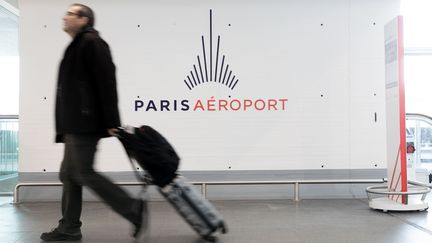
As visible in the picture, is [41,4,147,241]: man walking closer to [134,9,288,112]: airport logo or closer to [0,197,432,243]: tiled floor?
[0,197,432,243]: tiled floor

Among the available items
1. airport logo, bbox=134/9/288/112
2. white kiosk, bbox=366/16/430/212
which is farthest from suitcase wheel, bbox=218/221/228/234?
airport logo, bbox=134/9/288/112

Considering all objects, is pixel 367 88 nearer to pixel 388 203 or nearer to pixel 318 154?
pixel 318 154

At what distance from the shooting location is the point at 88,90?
2643 mm

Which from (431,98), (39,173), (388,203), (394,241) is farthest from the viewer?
(431,98)

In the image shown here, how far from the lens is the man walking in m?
2.58

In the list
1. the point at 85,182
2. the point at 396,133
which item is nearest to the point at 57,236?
the point at 85,182

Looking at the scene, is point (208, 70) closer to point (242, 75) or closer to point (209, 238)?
point (242, 75)

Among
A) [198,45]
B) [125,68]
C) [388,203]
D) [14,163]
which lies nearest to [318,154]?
[388,203]

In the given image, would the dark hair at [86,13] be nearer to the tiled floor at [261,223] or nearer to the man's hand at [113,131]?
the man's hand at [113,131]

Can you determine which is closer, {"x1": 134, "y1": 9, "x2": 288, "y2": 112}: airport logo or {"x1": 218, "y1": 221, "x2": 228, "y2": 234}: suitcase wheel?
{"x1": 218, "y1": 221, "x2": 228, "y2": 234}: suitcase wheel

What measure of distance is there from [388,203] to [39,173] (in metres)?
3.64

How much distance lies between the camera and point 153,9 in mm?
4641

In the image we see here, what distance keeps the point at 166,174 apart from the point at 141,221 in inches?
13.3

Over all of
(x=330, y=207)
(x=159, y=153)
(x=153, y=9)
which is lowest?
(x=330, y=207)
